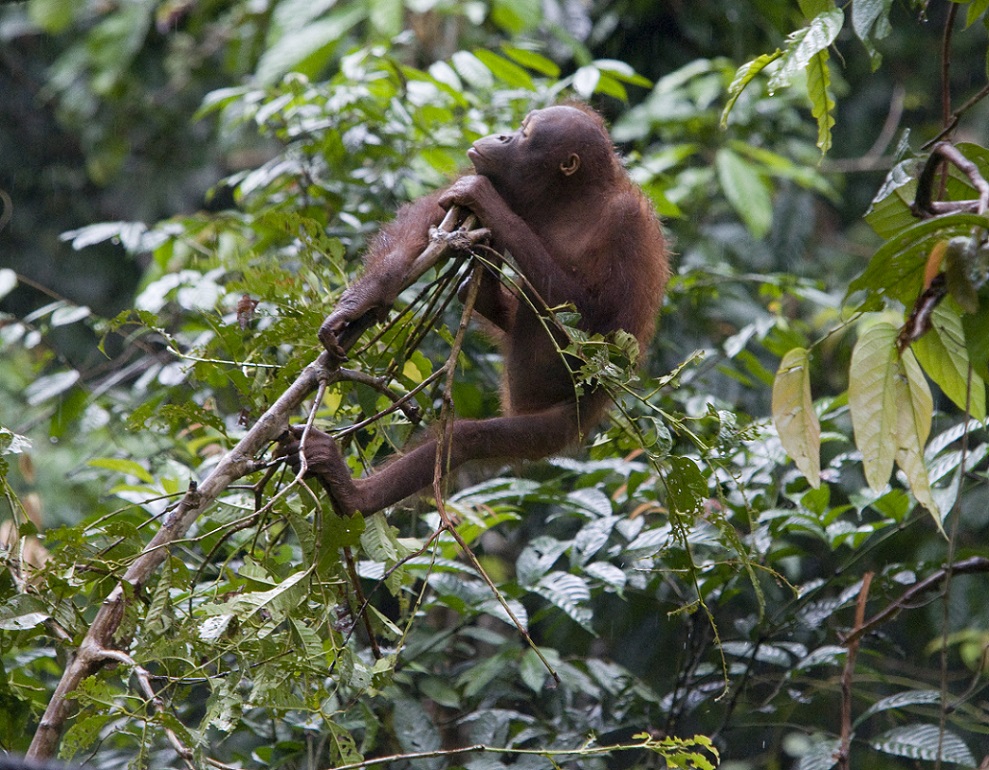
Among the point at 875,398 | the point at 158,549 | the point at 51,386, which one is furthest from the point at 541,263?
A: the point at 51,386

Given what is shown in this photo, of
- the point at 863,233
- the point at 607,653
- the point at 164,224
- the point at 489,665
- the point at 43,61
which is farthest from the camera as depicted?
the point at 43,61

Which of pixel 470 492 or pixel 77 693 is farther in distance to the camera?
pixel 470 492

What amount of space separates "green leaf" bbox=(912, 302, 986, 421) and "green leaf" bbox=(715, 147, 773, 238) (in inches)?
99.0

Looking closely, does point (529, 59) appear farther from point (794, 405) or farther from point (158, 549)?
point (158, 549)

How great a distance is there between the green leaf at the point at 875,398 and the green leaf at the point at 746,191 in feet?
8.23

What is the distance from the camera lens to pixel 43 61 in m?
8.58

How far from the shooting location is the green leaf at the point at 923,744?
2.75m

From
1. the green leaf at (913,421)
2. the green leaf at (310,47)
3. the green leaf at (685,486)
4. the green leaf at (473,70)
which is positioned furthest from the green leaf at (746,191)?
the green leaf at (685,486)

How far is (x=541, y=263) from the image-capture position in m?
2.73

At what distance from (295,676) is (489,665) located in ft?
3.84

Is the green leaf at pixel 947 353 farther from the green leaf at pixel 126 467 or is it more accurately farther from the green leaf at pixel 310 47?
the green leaf at pixel 310 47

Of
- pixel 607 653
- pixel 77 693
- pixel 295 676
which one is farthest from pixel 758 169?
pixel 77 693

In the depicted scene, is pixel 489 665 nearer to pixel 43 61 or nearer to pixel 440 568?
pixel 440 568

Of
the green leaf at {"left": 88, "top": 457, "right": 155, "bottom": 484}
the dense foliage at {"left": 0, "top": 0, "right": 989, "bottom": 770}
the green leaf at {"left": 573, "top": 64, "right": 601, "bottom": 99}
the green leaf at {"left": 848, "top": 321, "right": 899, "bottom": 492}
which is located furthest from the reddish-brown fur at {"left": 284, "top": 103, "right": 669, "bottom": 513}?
the green leaf at {"left": 88, "top": 457, "right": 155, "bottom": 484}
